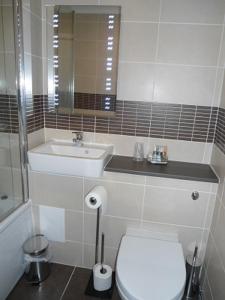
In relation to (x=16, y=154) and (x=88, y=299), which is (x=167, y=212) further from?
(x=16, y=154)

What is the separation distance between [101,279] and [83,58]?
5.17 ft

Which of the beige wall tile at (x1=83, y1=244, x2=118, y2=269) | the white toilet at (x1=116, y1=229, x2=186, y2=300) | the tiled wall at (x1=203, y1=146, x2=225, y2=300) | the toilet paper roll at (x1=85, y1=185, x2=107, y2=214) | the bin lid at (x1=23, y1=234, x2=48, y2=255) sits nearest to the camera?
the white toilet at (x1=116, y1=229, x2=186, y2=300)

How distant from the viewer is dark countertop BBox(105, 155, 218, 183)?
1.54 metres

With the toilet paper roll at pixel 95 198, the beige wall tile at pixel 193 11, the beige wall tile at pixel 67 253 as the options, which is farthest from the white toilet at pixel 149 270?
the beige wall tile at pixel 193 11

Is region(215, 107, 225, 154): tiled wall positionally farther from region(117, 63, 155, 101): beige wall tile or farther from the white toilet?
the white toilet

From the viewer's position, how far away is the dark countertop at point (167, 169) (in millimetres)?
1537

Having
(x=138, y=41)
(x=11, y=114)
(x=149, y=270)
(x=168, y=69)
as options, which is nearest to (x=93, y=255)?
(x=149, y=270)

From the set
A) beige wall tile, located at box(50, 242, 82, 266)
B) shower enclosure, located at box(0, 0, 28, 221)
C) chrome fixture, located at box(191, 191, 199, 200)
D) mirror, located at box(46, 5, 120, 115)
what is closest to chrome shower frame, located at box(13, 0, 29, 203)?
shower enclosure, located at box(0, 0, 28, 221)

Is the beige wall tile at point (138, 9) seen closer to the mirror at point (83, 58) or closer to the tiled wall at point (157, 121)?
the mirror at point (83, 58)

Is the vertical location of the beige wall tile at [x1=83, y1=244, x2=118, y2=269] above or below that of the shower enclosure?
below

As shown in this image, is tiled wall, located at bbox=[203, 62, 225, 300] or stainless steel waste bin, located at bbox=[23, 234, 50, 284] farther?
stainless steel waste bin, located at bbox=[23, 234, 50, 284]

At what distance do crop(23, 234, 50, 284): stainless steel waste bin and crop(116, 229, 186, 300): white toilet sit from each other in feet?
2.11

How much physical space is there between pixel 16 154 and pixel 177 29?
1399 millimetres

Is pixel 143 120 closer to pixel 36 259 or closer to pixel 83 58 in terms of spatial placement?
pixel 83 58
